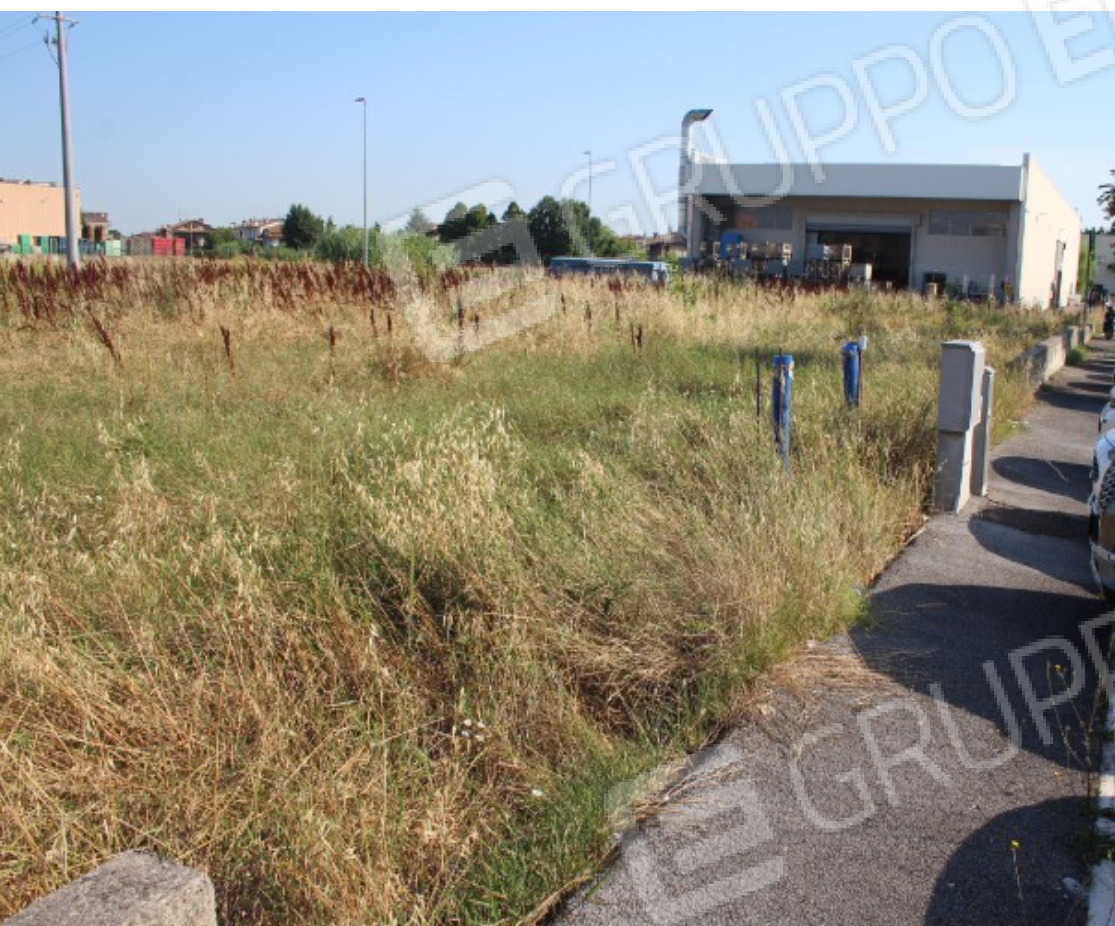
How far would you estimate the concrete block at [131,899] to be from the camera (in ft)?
6.03

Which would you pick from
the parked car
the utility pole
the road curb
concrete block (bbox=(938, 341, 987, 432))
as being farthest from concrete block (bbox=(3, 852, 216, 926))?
the utility pole

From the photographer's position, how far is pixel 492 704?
374 centimetres

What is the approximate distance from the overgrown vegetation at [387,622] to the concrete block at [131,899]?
2.24ft

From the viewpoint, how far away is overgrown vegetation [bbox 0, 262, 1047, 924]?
2.94 m

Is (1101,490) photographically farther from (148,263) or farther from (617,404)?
(148,263)

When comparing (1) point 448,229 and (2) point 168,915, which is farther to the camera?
(1) point 448,229

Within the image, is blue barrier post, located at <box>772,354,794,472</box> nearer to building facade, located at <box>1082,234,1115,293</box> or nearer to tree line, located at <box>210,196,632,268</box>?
tree line, located at <box>210,196,632,268</box>

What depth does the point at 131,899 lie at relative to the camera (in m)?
1.90

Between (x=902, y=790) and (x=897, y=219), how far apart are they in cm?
5244

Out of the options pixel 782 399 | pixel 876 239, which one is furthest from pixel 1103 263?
pixel 782 399

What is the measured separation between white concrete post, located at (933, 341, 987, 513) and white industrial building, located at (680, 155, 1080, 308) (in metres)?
36.5

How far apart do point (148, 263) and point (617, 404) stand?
10.5m

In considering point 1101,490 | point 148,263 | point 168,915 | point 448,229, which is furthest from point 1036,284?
point 168,915

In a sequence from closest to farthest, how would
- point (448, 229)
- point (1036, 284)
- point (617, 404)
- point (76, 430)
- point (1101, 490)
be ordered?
point (1101, 490) → point (76, 430) → point (617, 404) → point (448, 229) → point (1036, 284)
